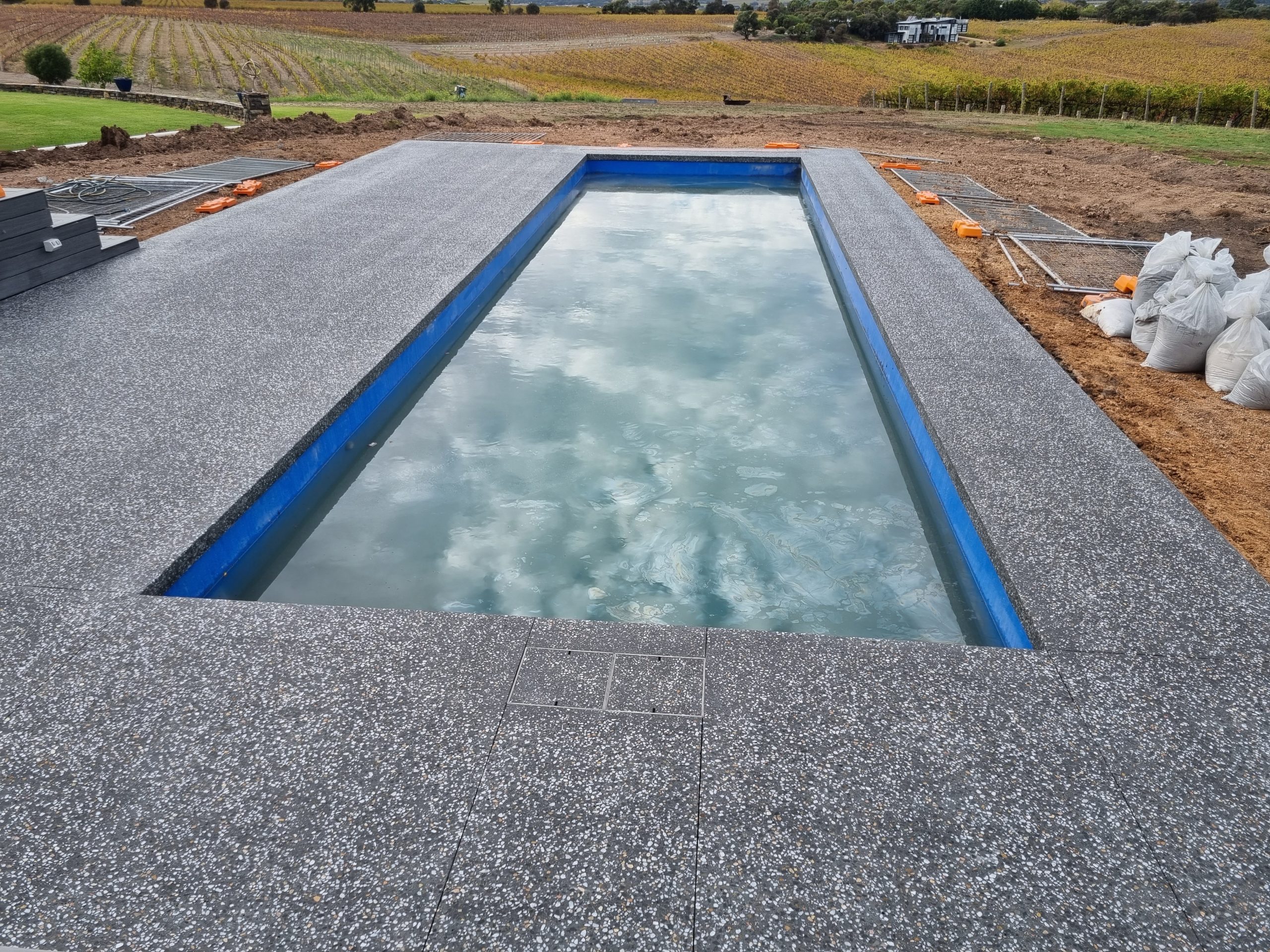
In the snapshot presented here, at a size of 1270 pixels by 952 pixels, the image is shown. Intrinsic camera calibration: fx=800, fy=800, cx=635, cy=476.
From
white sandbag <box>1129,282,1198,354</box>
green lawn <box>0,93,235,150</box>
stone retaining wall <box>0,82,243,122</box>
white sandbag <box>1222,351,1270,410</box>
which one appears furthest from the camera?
stone retaining wall <box>0,82,243,122</box>

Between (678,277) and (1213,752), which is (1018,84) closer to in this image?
(678,277)

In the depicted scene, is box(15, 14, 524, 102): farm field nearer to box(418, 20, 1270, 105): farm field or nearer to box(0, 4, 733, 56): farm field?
box(0, 4, 733, 56): farm field

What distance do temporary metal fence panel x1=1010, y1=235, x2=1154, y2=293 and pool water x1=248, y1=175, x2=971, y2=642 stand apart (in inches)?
61.9

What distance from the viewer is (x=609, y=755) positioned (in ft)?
5.79

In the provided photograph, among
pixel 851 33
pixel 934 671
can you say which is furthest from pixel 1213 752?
pixel 851 33

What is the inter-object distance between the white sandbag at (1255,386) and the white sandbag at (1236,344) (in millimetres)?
58

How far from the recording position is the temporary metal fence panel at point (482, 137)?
9.51 meters

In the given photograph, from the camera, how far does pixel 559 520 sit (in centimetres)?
312

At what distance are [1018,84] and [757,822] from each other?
811 inches

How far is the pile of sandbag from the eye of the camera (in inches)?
142

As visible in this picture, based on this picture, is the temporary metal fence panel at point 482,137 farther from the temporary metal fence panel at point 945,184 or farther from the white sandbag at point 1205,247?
the white sandbag at point 1205,247

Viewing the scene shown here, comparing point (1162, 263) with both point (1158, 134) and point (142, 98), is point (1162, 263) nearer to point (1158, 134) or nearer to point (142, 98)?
point (1158, 134)

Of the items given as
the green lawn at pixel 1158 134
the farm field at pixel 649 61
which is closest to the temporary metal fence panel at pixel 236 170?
the farm field at pixel 649 61

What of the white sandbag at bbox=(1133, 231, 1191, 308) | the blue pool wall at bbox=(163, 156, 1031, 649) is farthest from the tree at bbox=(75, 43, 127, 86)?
the white sandbag at bbox=(1133, 231, 1191, 308)
